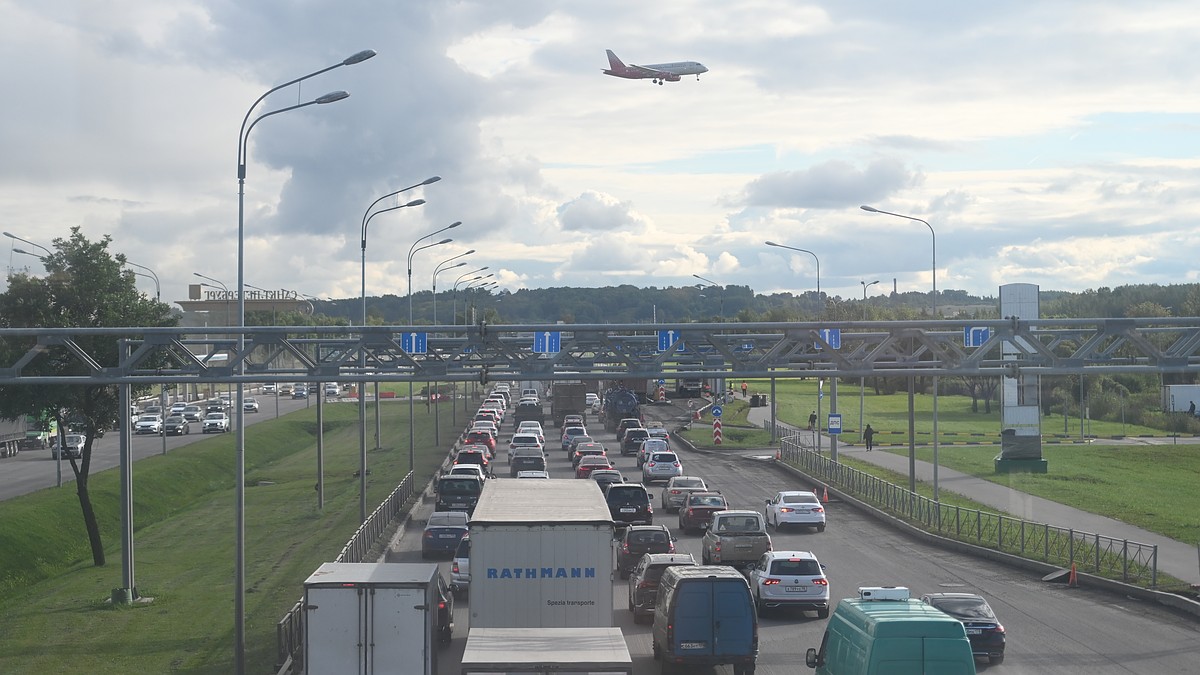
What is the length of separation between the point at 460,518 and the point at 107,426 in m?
9.76

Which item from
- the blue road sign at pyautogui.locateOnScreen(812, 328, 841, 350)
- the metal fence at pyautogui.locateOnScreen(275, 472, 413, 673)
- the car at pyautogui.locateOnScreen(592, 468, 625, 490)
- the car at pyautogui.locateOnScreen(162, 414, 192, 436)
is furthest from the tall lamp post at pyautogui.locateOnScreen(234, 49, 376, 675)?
the car at pyautogui.locateOnScreen(162, 414, 192, 436)

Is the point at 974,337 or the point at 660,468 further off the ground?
the point at 974,337

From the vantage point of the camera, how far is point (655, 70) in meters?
68.0

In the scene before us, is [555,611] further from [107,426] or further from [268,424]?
[268,424]

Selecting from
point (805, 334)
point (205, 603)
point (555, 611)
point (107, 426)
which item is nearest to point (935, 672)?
point (555, 611)

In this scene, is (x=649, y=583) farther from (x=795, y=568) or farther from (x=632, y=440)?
(x=632, y=440)

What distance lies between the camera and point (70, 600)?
28797mm

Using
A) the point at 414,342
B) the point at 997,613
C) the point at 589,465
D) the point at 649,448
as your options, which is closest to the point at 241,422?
the point at 414,342

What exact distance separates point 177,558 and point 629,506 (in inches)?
536

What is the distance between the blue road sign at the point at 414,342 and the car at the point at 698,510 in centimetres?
1469

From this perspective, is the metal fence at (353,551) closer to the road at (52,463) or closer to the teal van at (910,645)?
the teal van at (910,645)

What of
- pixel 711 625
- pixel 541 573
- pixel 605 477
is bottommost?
pixel 605 477

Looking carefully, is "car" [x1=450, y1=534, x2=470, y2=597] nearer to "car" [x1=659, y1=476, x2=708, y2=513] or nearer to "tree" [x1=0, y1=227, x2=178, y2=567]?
"tree" [x1=0, y1=227, x2=178, y2=567]

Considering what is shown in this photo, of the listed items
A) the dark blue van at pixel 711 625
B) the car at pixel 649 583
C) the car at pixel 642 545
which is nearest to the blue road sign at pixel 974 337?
the car at pixel 649 583
